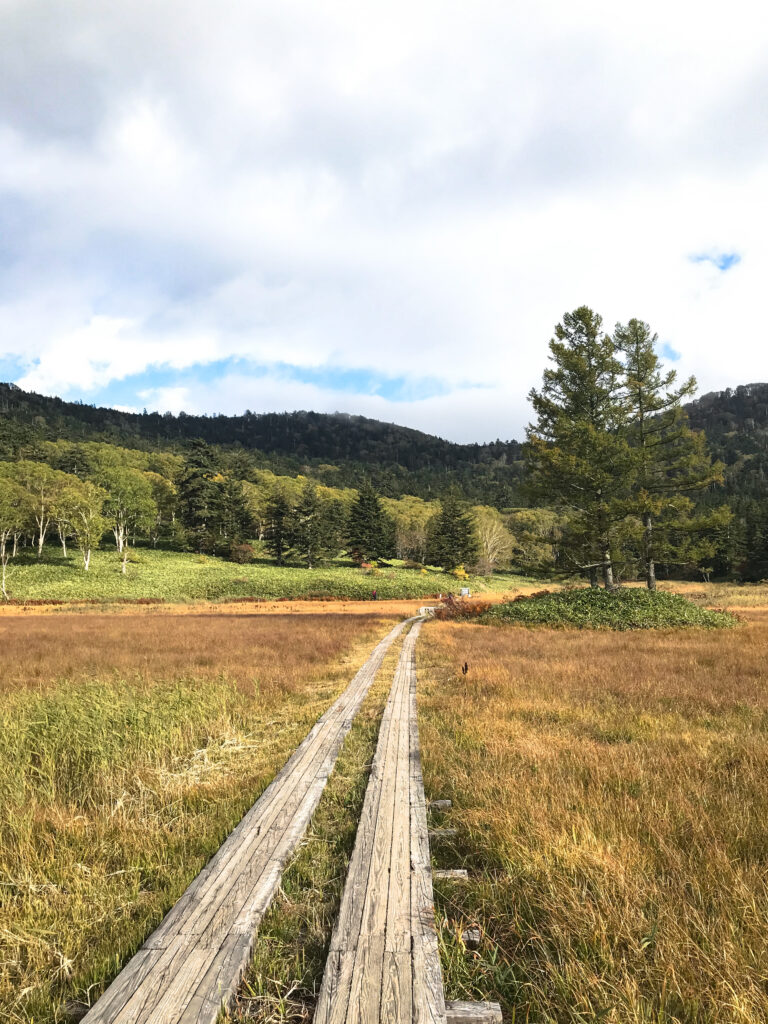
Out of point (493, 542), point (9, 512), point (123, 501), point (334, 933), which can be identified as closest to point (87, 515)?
point (123, 501)

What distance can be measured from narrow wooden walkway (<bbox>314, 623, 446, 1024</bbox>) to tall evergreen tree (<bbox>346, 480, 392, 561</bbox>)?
203ft

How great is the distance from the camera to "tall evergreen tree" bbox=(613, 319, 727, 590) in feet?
73.8

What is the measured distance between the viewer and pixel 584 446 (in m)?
21.3

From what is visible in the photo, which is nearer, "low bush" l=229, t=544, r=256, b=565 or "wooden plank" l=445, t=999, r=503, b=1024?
"wooden plank" l=445, t=999, r=503, b=1024

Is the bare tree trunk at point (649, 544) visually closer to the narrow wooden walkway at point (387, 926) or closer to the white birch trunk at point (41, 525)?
the narrow wooden walkway at point (387, 926)

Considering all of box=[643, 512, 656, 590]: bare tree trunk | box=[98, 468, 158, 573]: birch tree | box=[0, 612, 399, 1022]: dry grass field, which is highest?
box=[98, 468, 158, 573]: birch tree

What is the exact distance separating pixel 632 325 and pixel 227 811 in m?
28.2

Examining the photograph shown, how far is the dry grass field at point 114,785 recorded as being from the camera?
2916mm

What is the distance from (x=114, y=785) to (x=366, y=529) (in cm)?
Result: 6241

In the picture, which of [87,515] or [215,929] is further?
[87,515]

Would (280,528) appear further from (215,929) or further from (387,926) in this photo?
(387,926)

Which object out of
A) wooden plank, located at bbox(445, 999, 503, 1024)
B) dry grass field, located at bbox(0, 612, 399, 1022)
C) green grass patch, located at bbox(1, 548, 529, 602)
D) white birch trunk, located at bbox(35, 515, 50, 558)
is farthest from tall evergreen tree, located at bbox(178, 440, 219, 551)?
wooden plank, located at bbox(445, 999, 503, 1024)

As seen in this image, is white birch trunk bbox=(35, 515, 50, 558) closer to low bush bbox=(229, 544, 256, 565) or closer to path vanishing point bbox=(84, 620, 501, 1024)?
low bush bbox=(229, 544, 256, 565)

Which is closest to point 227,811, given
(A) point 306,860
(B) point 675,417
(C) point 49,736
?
(A) point 306,860
